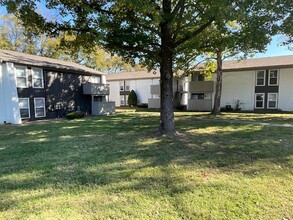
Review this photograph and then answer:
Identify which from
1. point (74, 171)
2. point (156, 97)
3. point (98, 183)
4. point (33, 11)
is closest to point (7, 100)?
point (33, 11)

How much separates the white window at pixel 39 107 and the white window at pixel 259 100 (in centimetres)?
2059

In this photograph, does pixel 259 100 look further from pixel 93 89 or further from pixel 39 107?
pixel 39 107

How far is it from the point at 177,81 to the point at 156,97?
3.81 metres

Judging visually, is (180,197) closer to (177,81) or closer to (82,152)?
(82,152)

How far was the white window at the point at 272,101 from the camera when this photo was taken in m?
22.8

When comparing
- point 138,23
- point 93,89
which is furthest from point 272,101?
point 138,23

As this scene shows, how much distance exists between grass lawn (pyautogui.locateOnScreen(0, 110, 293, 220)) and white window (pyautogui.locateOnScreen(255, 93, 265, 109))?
16624mm

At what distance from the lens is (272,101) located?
75.6ft

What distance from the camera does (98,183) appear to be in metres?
4.74

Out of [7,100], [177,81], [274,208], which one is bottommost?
[274,208]

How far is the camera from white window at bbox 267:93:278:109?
74.9 feet

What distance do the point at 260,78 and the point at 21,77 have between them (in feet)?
72.5

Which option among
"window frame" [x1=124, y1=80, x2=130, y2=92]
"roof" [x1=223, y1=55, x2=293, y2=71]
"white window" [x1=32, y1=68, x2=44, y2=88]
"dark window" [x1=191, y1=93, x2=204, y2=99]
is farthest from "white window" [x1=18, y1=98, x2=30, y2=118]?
"window frame" [x1=124, y1=80, x2=130, y2=92]

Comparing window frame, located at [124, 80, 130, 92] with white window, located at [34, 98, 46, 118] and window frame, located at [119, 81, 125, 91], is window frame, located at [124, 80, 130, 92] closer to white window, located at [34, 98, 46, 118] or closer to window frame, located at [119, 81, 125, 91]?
window frame, located at [119, 81, 125, 91]
